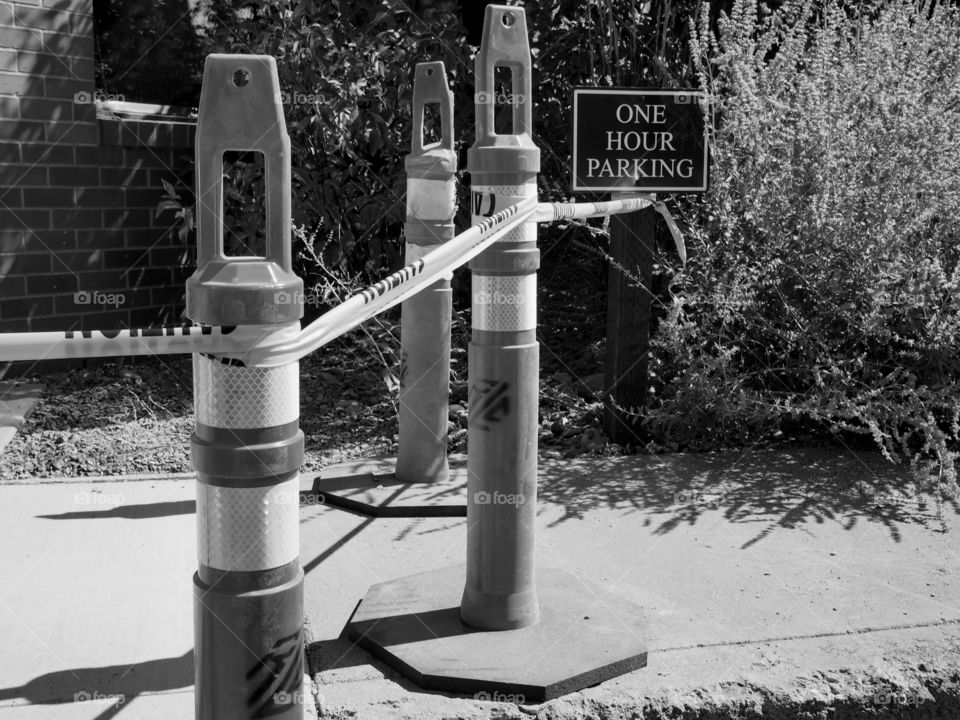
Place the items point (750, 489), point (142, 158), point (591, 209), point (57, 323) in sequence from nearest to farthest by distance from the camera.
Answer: point (591, 209)
point (750, 489)
point (57, 323)
point (142, 158)

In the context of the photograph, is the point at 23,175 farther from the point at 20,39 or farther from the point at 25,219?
the point at 20,39

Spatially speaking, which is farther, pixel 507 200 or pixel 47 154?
pixel 47 154

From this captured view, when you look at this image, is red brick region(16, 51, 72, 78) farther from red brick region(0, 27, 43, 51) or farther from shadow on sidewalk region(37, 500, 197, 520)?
shadow on sidewalk region(37, 500, 197, 520)

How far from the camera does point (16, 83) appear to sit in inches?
234

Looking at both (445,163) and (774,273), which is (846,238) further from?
(445,163)

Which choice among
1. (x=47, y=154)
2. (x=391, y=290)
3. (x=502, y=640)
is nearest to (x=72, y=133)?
(x=47, y=154)

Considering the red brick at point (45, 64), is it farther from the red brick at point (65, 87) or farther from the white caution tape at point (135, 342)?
the white caution tape at point (135, 342)

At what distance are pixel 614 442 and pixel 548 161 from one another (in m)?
2.61

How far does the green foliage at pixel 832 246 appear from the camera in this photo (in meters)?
4.59

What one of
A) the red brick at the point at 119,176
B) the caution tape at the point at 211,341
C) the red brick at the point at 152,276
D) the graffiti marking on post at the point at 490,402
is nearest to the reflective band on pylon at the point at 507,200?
the graffiti marking on post at the point at 490,402

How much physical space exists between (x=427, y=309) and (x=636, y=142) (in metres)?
1.02

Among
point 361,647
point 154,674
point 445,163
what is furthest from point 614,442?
point 154,674

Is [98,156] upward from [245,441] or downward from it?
upward

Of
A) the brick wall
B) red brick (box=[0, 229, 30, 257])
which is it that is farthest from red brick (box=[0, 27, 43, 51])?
red brick (box=[0, 229, 30, 257])
